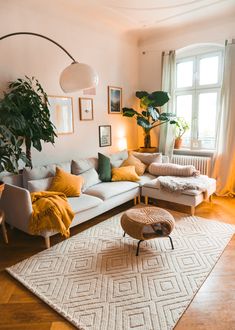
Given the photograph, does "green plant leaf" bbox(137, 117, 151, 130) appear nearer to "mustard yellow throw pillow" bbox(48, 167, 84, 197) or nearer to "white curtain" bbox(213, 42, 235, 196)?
"white curtain" bbox(213, 42, 235, 196)

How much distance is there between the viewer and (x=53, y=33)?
3.62m

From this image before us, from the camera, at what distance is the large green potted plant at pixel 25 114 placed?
2.70 m

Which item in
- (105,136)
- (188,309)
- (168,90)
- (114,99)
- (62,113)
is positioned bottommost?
(188,309)

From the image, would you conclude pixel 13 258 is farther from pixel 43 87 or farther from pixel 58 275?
pixel 43 87

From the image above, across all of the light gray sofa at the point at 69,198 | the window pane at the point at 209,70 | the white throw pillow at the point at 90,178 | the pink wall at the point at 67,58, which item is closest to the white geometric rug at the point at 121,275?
the light gray sofa at the point at 69,198

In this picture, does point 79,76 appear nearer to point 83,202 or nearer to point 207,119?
point 83,202

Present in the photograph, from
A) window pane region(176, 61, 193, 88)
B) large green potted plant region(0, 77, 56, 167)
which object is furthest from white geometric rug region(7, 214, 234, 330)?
window pane region(176, 61, 193, 88)

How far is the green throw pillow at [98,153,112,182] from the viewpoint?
3.89m

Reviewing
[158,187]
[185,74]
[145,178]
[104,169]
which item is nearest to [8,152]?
[104,169]

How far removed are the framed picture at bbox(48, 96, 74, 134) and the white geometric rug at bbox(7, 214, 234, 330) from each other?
1.79 m

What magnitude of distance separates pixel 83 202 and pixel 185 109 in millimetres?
3109

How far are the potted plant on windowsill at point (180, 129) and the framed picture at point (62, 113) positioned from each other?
7.07ft

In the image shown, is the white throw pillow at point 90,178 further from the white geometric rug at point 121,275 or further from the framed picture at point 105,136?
the framed picture at point 105,136

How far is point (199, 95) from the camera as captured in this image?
4.69m
